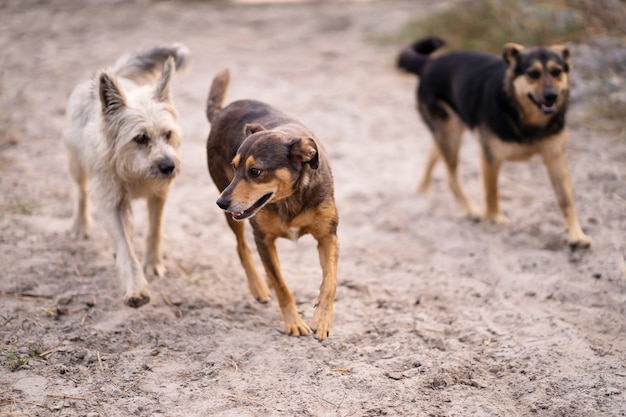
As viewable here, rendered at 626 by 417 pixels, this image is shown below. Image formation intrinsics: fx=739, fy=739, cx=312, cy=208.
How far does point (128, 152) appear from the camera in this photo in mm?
4902

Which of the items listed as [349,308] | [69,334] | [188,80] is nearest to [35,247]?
[69,334]

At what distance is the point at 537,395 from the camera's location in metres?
3.83

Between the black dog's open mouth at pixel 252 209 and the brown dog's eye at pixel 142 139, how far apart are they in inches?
47.2

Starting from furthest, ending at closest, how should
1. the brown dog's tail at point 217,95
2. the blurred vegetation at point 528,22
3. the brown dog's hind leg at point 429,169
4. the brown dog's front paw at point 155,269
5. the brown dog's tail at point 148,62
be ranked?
the blurred vegetation at point 528,22, the brown dog's hind leg at point 429,169, the brown dog's tail at point 148,62, the brown dog's front paw at point 155,269, the brown dog's tail at point 217,95

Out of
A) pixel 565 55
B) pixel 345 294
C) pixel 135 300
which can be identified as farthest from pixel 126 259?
pixel 565 55

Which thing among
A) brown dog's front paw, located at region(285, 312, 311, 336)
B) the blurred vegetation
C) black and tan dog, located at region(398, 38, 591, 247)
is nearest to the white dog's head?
brown dog's front paw, located at region(285, 312, 311, 336)

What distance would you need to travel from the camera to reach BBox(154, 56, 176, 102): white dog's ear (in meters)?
5.00

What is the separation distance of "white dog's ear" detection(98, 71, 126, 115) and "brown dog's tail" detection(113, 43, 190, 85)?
102 centimetres

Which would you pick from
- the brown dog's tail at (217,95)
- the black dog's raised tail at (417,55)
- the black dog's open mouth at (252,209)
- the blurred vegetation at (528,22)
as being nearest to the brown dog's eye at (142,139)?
the brown dog's tail at (217,95)

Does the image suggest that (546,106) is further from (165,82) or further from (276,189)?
(165,82)

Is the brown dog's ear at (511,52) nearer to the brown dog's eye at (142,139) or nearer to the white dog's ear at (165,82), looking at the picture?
the white dog's ear at (165,82)

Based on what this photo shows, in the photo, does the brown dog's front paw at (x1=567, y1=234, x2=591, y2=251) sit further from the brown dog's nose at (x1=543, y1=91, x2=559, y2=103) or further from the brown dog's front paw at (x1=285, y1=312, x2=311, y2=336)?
the brown dog's front paw at (x1=285, y1=312, x2=311, y2=336)

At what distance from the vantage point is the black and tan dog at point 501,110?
19.4 ft

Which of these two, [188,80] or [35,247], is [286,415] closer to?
[35,247]
